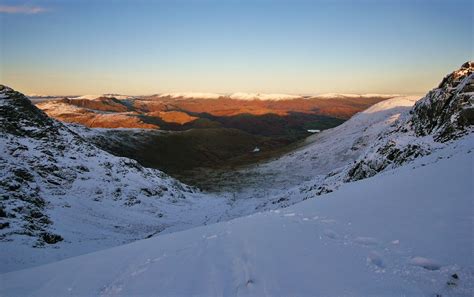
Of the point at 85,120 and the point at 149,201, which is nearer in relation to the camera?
the point at 149,201

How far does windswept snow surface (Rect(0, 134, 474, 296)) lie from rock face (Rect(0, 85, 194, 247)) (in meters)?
17.6

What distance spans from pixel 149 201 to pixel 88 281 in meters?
30.7

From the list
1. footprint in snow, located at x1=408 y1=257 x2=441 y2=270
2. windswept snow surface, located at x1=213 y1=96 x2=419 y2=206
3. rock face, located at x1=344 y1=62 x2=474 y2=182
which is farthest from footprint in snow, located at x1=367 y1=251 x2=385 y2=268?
windswept snow surface, located at x1=213 y1=96 x2=419 y2=206

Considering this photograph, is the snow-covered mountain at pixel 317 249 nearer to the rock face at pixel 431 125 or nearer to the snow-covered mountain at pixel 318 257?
the snow-covered mountain at pixel 318 257

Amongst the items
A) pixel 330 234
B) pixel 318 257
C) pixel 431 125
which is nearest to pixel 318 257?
pixel 318 257

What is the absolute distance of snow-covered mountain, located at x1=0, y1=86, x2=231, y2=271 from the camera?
23703 millimetres

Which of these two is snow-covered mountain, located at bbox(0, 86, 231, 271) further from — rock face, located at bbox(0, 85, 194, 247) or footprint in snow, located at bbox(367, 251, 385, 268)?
footprint in snow, located at bbox(367, 251, 385, 268)

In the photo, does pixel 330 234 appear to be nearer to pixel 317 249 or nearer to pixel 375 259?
pixel 317 249

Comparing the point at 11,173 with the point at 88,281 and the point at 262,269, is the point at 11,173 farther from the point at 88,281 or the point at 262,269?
the point at 262,269

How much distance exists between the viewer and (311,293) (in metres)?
5.77

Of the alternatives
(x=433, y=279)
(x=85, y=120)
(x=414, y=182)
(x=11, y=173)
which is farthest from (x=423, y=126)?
(x=85, y=120)

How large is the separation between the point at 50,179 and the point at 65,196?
2914 millimetres

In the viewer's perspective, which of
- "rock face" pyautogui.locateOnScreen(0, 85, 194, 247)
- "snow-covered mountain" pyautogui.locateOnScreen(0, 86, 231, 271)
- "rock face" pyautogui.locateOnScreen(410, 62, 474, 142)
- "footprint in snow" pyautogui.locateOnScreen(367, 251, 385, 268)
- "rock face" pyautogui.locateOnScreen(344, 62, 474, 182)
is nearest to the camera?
"footprint in snow" pyautogui.locateOnScreen(367, 251, 385, 268)

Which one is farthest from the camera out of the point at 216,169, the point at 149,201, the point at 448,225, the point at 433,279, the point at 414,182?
the point at 216,169
